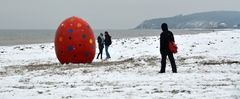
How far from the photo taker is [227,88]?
869 centimetres

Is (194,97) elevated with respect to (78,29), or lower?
lower

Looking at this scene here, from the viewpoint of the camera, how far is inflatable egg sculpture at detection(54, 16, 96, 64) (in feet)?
54.2

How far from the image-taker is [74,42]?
16.5 m

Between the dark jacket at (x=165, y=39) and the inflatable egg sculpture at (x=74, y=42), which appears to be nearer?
the dark jacket at (x=165, y=39)

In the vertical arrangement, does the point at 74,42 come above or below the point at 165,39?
below

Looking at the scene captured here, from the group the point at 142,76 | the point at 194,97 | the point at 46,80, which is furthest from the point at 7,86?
the point at 194,97

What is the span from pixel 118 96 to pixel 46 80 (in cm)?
370

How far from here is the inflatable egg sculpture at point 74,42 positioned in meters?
16.5

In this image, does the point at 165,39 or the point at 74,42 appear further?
the point at 74,42

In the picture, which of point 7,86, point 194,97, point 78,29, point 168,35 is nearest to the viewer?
point 194,97

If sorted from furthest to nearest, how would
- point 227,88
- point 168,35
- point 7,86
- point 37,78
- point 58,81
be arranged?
point 168,35, point 37,78, point 58,81, point 7,86, point 227,88

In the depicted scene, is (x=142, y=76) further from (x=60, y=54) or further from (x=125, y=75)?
(x=60, y=54)

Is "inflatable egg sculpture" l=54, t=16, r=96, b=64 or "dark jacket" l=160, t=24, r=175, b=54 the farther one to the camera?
"inflatable egg sculpture" l=54, t=16, r=96, b=64

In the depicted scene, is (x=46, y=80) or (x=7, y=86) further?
(x=46, y=80)
